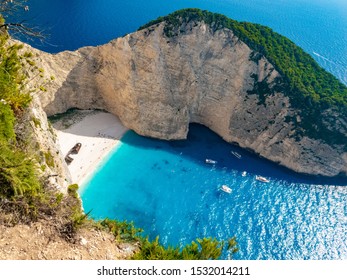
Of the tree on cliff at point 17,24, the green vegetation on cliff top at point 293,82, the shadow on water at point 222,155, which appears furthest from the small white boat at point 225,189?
the tree on cliff at point 17,24

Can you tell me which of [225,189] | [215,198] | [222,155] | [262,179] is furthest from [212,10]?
[215,198]

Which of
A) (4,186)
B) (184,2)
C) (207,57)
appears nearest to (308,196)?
(207,57)

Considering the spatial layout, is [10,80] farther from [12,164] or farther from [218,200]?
[218,200]

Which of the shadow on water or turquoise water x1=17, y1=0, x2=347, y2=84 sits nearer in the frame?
the shadow on water

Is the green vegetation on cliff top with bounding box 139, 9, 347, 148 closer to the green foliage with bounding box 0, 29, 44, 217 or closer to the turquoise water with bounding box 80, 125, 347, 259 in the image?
the turquoise water with bounding box 80, 125, 347, 259

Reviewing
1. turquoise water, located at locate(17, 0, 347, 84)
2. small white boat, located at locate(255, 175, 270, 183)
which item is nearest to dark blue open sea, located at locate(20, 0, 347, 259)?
small white boat, located at locate(255, 175, 270, 183)

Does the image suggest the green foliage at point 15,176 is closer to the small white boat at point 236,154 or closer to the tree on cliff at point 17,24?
the tree on cliff at point 17,24
